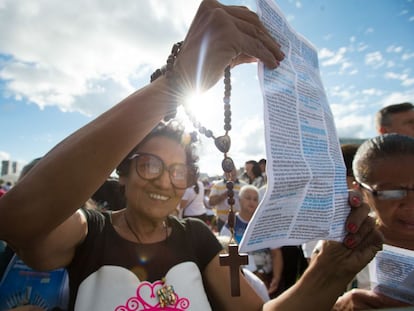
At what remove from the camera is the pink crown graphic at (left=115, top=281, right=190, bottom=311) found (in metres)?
1.19

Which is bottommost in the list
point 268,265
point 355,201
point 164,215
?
point 268,265

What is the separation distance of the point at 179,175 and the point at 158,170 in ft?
0.47

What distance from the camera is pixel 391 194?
1.51m

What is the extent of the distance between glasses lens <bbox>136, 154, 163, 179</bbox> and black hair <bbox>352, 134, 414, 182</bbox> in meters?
1.25

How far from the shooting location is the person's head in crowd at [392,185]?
1496 mm

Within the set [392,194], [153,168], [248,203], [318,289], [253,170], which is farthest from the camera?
[253,170]

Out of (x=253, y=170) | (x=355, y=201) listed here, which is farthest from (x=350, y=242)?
(x=253, y=170)

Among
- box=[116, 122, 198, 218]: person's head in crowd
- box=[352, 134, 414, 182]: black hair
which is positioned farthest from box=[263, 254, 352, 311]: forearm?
box=[116, 122, 198, 218]: person's head in crowd

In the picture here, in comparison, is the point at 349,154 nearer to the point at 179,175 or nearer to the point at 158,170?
the point at 179,175

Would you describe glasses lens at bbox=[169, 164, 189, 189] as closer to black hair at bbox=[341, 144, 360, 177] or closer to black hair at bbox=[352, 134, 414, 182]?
black hair at bbox=[352, 134, 414, 182]

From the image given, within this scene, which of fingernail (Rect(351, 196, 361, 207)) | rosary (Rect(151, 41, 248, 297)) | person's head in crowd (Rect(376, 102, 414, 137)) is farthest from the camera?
person's head in crowd (Rect(376, 102, 414, 137))

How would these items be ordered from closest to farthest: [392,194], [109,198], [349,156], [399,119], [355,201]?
[355,201]
[392,194]
[349,156]
[109,198]
[399,119]

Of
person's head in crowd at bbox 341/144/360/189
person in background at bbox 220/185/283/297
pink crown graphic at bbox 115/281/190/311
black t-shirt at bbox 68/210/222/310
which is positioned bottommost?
person in background at bbox 220/185/283/297

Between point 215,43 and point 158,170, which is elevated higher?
point 215,43
